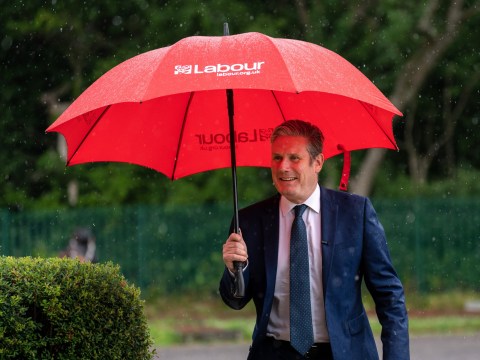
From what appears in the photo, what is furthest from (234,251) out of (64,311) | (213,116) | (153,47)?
(153,47)

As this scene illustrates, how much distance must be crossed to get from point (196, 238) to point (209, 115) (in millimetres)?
14617

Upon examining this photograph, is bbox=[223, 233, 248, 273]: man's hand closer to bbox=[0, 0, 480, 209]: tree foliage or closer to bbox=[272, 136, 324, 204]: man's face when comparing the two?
bbox=[272, 136, 324, 204]: man's face

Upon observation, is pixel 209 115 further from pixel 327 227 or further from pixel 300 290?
pixel 300 290

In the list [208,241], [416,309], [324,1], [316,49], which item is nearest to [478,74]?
[324,1]

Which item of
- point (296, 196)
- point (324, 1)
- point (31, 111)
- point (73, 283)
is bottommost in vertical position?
point (73, 283)

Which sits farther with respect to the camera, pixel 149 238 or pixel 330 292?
pixel 149 238

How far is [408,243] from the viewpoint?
20578 mm

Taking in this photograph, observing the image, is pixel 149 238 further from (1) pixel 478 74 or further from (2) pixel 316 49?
(2) pixel 316 49

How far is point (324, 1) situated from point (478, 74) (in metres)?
3.79

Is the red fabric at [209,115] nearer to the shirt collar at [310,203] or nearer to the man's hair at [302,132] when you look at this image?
the man's hair at [302,132]

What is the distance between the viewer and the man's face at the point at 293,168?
16.2 ft

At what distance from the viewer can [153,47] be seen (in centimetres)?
2134

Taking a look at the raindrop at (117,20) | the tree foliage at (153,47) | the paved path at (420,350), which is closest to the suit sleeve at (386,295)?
the paved path at (420,350)

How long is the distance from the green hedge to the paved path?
343 inches
